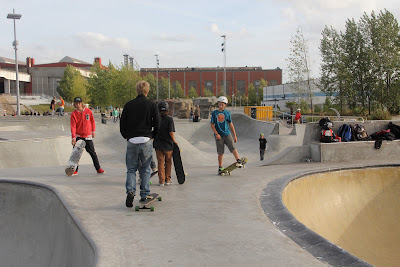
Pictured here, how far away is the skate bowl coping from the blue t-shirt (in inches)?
143

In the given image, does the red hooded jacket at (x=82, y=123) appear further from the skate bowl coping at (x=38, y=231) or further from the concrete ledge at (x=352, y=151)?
the concrete ledge at (x=352, y=151)

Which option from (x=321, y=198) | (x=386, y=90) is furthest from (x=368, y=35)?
(x=321, y=198)

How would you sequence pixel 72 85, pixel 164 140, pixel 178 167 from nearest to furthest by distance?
pixel 164 140 < pixel 178 167 < pixel 72 85

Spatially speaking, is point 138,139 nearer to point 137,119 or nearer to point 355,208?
point 137,119

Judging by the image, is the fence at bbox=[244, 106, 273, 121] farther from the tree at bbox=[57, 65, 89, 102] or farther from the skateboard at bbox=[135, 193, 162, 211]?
the tree at bbox=[57, 65, 89, 102]

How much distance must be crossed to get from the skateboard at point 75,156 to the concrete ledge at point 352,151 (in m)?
6.19

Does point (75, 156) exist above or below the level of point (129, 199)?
→ above

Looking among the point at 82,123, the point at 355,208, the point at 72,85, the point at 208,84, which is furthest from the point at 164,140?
the point at 208,84

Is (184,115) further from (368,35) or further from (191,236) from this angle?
(191,236)

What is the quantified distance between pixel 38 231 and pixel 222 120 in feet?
13.8

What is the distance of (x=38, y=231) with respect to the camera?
221 inches

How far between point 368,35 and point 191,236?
3924 centimetres

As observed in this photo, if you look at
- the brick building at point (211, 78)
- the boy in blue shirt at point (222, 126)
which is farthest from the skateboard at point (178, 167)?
the brick building at point (211, 78)

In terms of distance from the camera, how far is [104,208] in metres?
5.21
